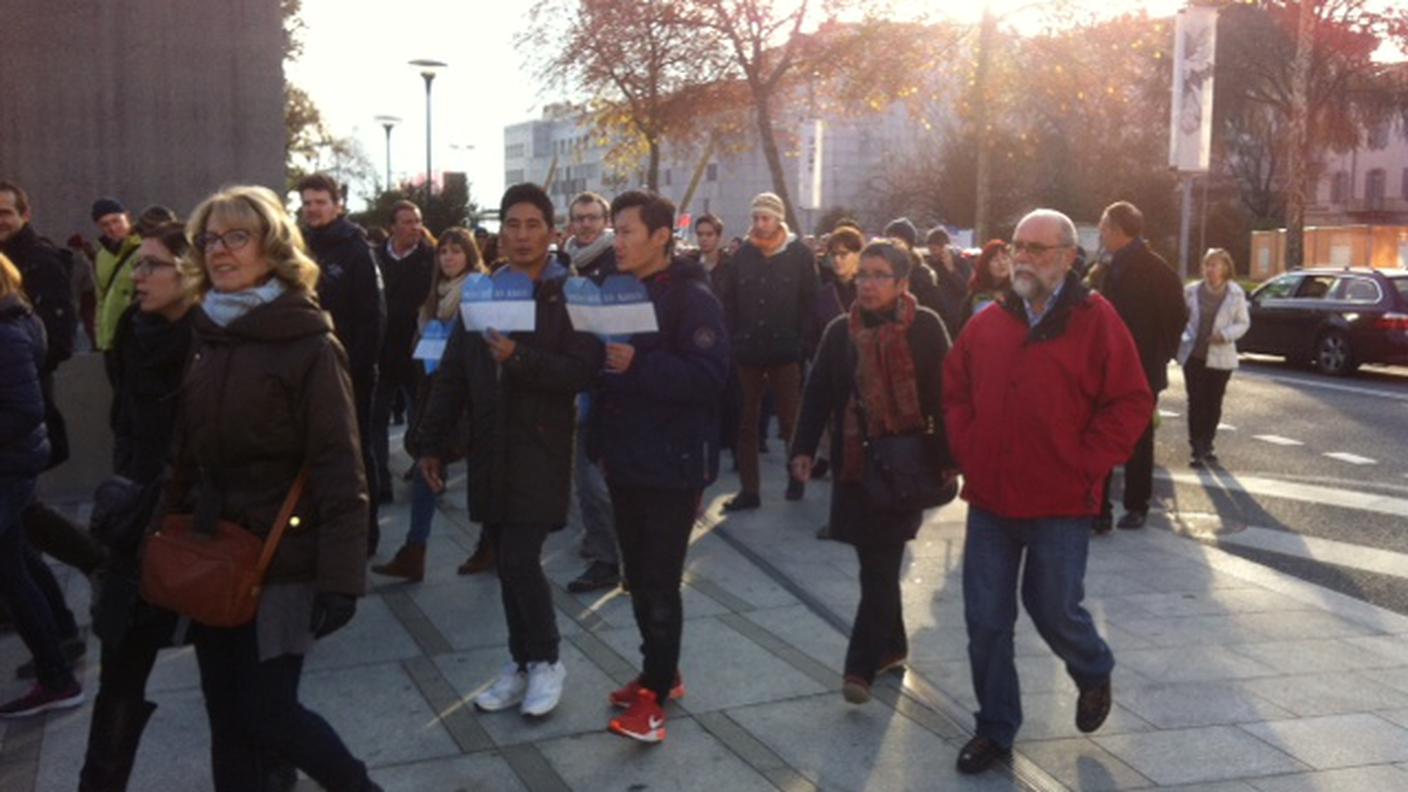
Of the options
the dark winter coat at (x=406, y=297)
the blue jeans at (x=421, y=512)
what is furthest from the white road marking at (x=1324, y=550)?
A: the dark winter coat at (x=406, y=297)

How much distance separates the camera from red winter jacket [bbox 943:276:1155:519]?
454cm

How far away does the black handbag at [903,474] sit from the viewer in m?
5.12

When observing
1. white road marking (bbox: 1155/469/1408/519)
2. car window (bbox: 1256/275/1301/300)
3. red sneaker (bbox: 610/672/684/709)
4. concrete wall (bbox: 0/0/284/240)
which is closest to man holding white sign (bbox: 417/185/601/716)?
red sneaker (bbox: 610/672/684/709)

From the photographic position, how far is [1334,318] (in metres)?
20.0

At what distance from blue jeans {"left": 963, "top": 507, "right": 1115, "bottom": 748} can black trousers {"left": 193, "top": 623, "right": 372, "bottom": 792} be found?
2.09 m

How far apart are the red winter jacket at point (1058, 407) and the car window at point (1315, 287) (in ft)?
57.7

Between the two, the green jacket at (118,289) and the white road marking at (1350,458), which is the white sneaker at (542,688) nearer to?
the green jacket at (118,289)

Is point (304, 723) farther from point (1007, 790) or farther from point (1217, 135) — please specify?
point (1217, 135)

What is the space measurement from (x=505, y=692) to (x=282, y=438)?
2.02 m

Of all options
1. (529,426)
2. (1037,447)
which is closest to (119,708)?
(529,426)

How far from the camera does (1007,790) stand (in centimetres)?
455

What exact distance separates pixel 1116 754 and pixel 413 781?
234cm

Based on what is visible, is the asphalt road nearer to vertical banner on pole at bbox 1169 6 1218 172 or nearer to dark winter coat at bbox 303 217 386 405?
dark winter coat at bbox 303 217 386 405

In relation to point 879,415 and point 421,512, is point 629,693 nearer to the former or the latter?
point 879,415
